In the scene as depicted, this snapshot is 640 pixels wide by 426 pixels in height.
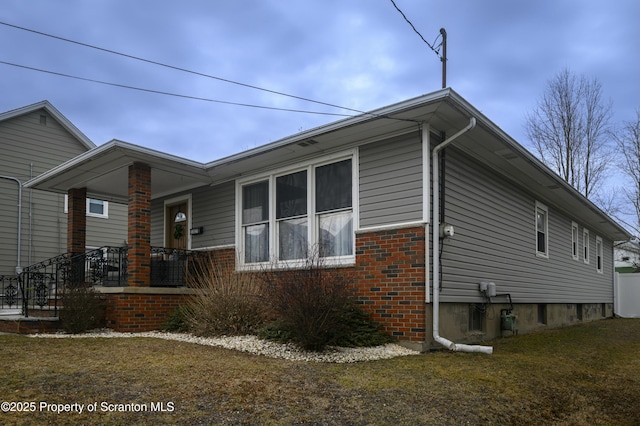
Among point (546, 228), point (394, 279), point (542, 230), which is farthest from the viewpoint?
point (546, 228)

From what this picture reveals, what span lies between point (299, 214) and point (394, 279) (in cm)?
247

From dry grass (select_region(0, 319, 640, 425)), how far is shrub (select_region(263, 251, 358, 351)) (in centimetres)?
65

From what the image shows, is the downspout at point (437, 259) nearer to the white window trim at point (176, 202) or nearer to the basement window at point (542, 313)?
the basement window at point (542, 313)

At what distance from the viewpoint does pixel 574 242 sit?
50.2 ft

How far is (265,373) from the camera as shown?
5.11 metres

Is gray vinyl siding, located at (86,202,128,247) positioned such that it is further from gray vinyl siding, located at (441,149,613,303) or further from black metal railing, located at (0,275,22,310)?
gray vinyl siding, located at (441,149,613,303)

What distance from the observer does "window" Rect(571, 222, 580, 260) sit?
15.0 meters

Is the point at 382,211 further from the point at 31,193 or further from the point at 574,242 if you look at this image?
the point at 31,193

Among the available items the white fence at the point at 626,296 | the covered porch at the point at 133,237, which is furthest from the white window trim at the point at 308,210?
the white fence at the point at 626,296

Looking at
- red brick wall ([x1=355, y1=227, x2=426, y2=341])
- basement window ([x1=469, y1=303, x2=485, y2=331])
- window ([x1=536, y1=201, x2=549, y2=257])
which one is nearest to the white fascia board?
red brick wall ([x1=355, y1=227, x2=426, y2=341])

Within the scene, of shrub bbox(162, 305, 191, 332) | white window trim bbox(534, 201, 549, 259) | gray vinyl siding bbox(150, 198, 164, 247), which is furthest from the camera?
gray vinyl siding bbox(150, 198, 164, 247)

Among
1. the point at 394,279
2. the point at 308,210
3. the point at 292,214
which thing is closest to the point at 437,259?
the point at 394,279

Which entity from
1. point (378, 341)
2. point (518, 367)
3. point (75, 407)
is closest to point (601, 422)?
point (518, 367)

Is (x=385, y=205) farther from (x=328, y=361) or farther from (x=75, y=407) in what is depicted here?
(x=75, y=407)
